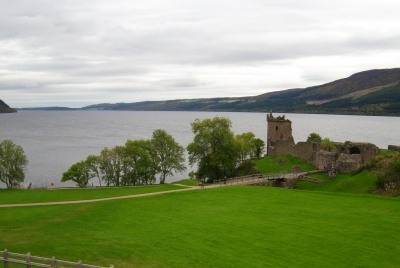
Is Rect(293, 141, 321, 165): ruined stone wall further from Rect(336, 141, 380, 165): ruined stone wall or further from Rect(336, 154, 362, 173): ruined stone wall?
Rect(336, 154, 362, 173): ruined stone wall

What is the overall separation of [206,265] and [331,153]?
32.9 m

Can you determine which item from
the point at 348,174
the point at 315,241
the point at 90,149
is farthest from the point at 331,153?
the point at 90,149

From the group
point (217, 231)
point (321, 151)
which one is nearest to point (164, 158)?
point (321, 151)

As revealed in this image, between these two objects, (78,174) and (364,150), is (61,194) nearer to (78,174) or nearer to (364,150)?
(78,174)

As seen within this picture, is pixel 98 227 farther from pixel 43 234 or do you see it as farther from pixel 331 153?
pixel 331 153

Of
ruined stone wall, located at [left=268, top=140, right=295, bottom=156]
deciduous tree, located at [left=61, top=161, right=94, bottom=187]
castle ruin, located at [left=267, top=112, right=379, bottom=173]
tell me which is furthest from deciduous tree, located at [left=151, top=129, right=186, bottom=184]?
castle ruin, located at [left=267, top=112, right=379, bottom=173]

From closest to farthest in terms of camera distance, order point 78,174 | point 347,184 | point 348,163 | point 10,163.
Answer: point 347,184 → point 348,163 → point 10,163 → point 78,174

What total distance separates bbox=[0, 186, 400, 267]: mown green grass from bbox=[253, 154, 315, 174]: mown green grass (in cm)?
1926

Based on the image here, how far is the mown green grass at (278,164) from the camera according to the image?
49719 mm

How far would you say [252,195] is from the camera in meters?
30.8

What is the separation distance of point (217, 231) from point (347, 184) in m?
21.7

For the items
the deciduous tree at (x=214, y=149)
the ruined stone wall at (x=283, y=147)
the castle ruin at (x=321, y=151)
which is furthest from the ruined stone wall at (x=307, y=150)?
the deciduous tree at (x=214, y=149)

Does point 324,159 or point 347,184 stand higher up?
point 324,159

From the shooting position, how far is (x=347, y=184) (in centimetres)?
3831
